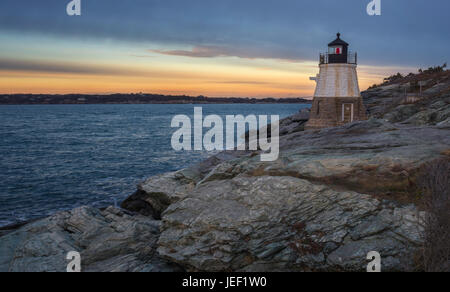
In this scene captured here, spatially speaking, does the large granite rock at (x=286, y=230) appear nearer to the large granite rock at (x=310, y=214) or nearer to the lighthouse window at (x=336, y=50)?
the large granite rock at (x=310, y=214)

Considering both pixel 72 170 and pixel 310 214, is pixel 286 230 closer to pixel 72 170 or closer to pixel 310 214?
pixel 310 214

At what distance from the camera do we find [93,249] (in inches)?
503

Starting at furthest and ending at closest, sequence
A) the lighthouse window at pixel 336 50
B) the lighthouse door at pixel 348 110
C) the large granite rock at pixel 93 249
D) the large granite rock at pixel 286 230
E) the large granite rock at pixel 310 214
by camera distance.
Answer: the lighthouse door at pixel 348 110, the lighthouse window at pixel 336 50, the large granite rock at pixel 93 249, the large granite rock at pixel 310 214, the large granite rock at pixel 286 230

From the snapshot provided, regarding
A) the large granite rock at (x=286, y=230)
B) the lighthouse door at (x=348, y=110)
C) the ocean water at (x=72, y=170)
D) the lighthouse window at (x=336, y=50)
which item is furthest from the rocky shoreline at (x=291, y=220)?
the lighthouse window at (x=336, y=50)

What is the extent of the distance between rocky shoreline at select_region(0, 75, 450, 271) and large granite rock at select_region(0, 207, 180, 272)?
0.13 feet

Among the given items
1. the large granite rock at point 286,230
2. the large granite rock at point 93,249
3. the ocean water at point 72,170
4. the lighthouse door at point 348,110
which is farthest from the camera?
the lighthouse door at point 348,110

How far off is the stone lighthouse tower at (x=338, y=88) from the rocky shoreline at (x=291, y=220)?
17.6 meters

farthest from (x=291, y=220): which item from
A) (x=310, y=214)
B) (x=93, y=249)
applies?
(x=93, y=249)

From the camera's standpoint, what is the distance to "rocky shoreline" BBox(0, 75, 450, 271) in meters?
9.87

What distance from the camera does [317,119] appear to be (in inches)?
1299

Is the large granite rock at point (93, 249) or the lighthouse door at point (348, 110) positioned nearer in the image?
the large granite rock at point (93, 249)

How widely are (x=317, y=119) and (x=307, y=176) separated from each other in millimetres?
22432

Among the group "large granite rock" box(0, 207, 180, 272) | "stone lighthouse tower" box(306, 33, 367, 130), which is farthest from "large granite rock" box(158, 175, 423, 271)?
"stone lighthouse tower" box(306, 33, 367, 130)

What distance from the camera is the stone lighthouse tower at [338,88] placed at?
1224 inches
